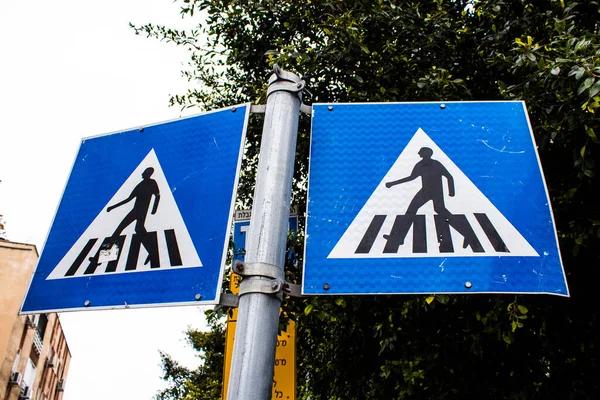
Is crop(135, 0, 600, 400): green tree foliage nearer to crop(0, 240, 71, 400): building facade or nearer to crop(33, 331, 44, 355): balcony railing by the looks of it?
crop(0, 240, 71, 400): building facade

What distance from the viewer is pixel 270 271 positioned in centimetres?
157

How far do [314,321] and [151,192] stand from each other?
13.4ft

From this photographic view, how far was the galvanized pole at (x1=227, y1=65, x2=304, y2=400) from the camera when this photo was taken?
1408 millimetres

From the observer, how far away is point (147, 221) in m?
1.96

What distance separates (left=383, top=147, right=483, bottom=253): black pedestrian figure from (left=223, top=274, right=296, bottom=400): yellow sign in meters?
1.82

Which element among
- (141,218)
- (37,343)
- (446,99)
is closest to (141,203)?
(141,218)

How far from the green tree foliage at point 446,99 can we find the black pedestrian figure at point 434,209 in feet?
5.88

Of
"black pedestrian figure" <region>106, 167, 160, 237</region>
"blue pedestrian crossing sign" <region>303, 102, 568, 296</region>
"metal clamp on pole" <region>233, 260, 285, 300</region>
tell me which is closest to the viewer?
"metal clamp on pole" <region>233, 260, 285, 300</region>

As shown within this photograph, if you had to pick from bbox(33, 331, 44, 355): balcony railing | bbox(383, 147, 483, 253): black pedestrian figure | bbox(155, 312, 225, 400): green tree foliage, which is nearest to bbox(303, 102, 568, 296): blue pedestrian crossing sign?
bbox(383, 147, 483, 253): black pedestrian figure

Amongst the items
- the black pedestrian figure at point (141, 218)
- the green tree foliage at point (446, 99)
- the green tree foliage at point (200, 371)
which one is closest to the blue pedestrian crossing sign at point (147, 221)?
the black pedestrian figure at point (141, 218)

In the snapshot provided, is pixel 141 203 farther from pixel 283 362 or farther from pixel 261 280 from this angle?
pixel 283 362

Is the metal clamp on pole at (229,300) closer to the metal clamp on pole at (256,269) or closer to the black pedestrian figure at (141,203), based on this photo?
the metal clamp on pole at (256,269)

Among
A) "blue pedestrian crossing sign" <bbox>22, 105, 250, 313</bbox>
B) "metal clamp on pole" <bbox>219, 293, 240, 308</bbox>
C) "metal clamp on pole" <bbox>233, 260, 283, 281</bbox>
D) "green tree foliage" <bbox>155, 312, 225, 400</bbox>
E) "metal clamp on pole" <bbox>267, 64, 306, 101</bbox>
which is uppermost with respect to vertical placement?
"green tree foliage" <bbox>155, 312, 225, 400</bbox>

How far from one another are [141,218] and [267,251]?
62cm
